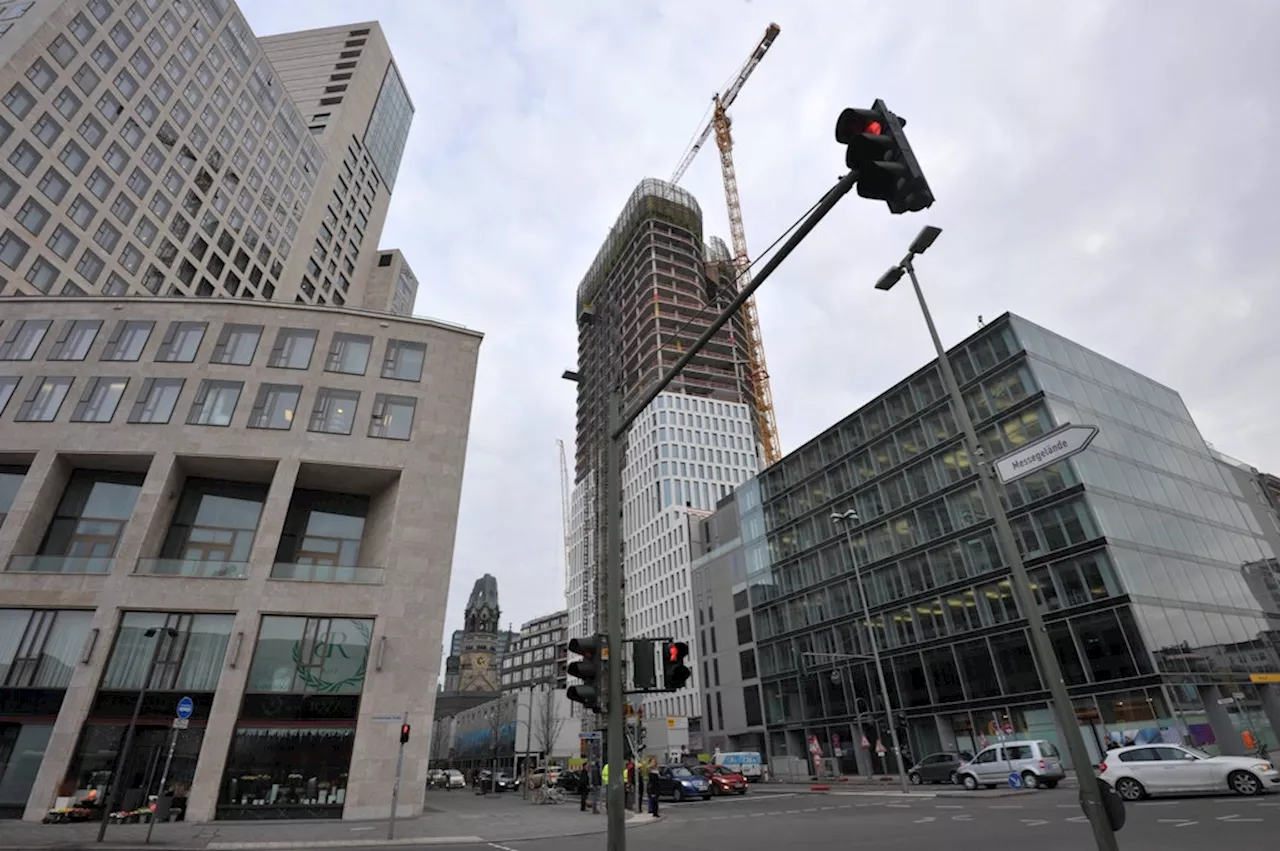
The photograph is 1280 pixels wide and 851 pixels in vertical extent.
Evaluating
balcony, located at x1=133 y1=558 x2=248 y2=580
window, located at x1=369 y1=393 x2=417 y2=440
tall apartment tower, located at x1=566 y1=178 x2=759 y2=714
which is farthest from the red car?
tall apartment tower, located at x1=566 y1=178 x2=759 y2=714

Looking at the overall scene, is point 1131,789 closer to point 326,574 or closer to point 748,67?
point 326,574

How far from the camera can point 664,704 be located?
101312 millimetres

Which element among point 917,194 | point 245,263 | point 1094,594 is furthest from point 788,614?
point 245,263

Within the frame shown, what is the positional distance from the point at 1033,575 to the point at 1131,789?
21368mm

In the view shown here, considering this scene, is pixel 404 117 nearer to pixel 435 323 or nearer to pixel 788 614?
pixel 435 323

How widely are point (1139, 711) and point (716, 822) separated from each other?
26.1 meters

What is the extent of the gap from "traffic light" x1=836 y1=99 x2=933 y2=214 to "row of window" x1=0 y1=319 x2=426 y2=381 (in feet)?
102

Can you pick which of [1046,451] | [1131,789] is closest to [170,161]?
[1046,451]

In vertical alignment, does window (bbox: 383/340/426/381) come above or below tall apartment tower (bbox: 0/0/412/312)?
below

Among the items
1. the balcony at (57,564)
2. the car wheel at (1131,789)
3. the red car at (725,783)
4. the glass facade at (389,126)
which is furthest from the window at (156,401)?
the glass facade at (389,126)

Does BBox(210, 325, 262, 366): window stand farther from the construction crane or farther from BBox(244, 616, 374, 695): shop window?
the construction crane

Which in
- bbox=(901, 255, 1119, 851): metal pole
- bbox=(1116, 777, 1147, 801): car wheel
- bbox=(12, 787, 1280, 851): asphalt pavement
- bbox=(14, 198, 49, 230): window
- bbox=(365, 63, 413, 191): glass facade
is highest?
bbox=(365, 63, 413, 191): glass facade

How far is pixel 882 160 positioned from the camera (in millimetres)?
5602

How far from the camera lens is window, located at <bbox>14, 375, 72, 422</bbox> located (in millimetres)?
29948
